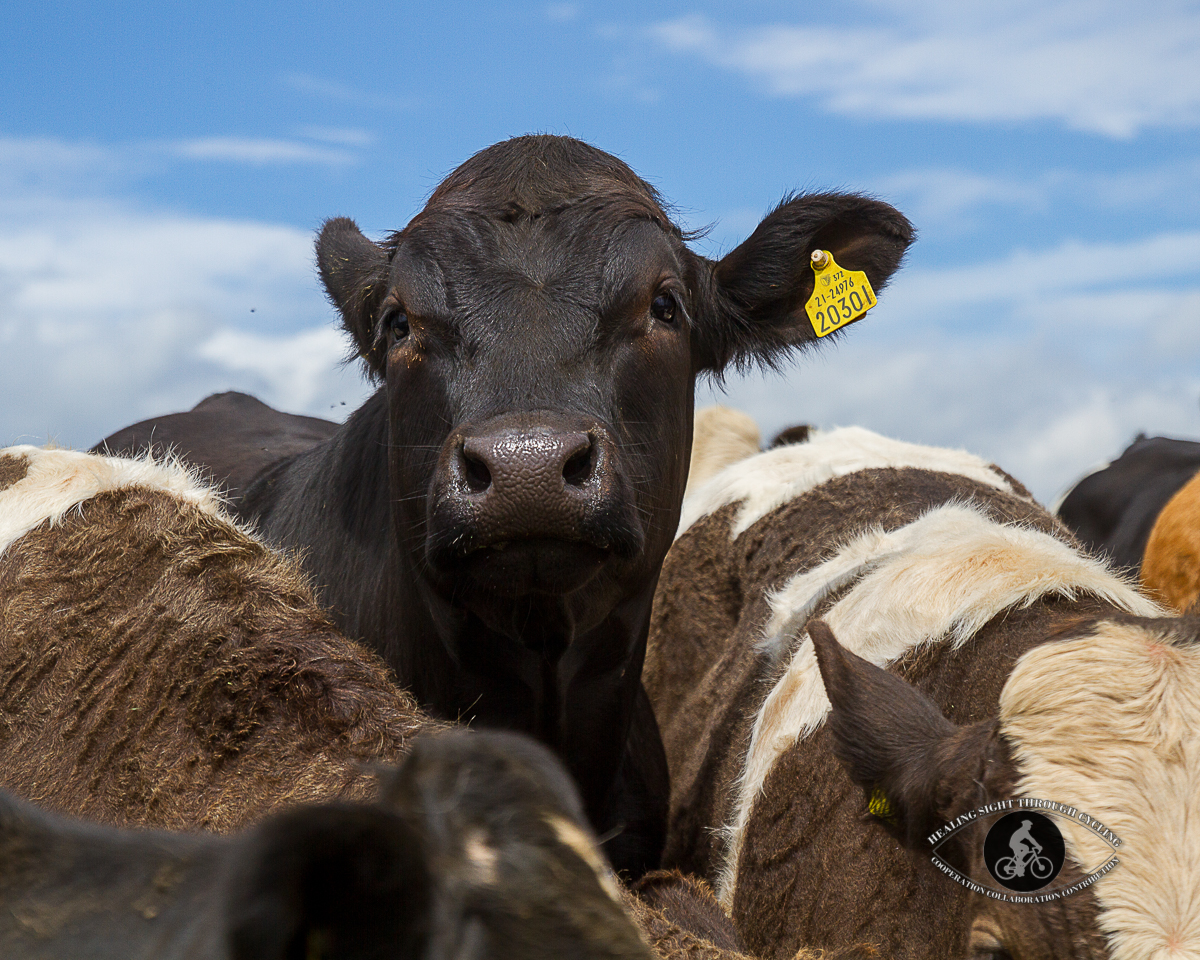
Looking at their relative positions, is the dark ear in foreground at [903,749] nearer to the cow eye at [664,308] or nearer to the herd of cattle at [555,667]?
the herd of cattle at [555,667]

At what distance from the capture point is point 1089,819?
218cm

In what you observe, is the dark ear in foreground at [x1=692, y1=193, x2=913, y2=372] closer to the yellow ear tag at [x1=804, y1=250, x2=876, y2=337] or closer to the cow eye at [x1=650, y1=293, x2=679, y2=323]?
the yellow ear tag at [x1=804, y1=250, x2=876, y2=337]

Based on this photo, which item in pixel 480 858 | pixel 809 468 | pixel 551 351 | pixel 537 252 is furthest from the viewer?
pixel 809 468

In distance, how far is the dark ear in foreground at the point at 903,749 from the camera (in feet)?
8.04

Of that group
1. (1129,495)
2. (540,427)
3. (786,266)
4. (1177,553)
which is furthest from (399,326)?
(1129,495)

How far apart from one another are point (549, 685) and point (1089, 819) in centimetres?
180

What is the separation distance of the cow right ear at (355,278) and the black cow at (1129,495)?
24.1 feet

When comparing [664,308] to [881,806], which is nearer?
[881,806]

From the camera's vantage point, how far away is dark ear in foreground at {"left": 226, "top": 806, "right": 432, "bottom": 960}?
72 cm

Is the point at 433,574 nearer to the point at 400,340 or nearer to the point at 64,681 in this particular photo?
the point at 400,340

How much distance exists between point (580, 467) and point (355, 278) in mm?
1601

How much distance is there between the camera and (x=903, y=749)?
103 inches

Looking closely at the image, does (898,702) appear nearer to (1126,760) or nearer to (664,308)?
(1126,760)

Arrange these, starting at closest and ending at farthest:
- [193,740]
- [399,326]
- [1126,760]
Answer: [193,740], [1126,760], [399,326]
